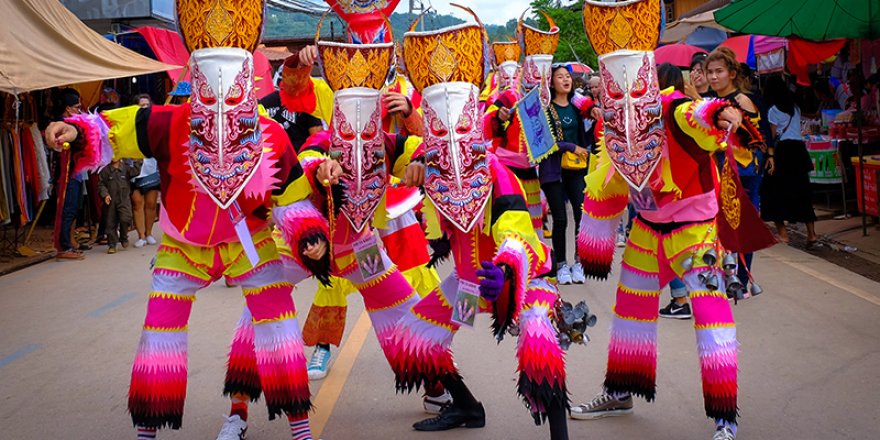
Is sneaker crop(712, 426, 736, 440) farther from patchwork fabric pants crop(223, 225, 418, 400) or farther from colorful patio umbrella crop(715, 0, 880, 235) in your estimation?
colorful patio umbrella crop(715, 0, 880, 235)

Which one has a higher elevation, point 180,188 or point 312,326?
point 180,188

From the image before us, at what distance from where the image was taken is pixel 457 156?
4066mm

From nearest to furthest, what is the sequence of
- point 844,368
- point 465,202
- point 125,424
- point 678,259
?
point 465,202 → point 678,259 → point 125,424 → point 844,368

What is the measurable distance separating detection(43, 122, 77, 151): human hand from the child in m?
8.85

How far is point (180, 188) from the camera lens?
423cm

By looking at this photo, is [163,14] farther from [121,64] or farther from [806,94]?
[806,94]

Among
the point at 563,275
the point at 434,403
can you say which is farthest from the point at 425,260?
the point at 563,275

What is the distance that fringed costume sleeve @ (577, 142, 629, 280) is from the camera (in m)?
4.71

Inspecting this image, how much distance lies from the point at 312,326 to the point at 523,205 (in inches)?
91.2

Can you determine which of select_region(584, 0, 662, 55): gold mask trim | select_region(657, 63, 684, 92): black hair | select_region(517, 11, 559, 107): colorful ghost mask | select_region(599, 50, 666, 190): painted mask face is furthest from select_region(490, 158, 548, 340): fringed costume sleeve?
select_region(517, 11, 559, 107): colorful ghost mask

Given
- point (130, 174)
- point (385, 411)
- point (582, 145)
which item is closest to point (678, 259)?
point (385, 411)

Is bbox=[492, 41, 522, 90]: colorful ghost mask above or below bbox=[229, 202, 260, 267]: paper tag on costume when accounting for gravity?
above

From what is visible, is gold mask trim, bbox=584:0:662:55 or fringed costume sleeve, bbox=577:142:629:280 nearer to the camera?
gold mask trim, bbox=584:0:662:55

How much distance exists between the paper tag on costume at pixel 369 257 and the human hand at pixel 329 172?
63cm
